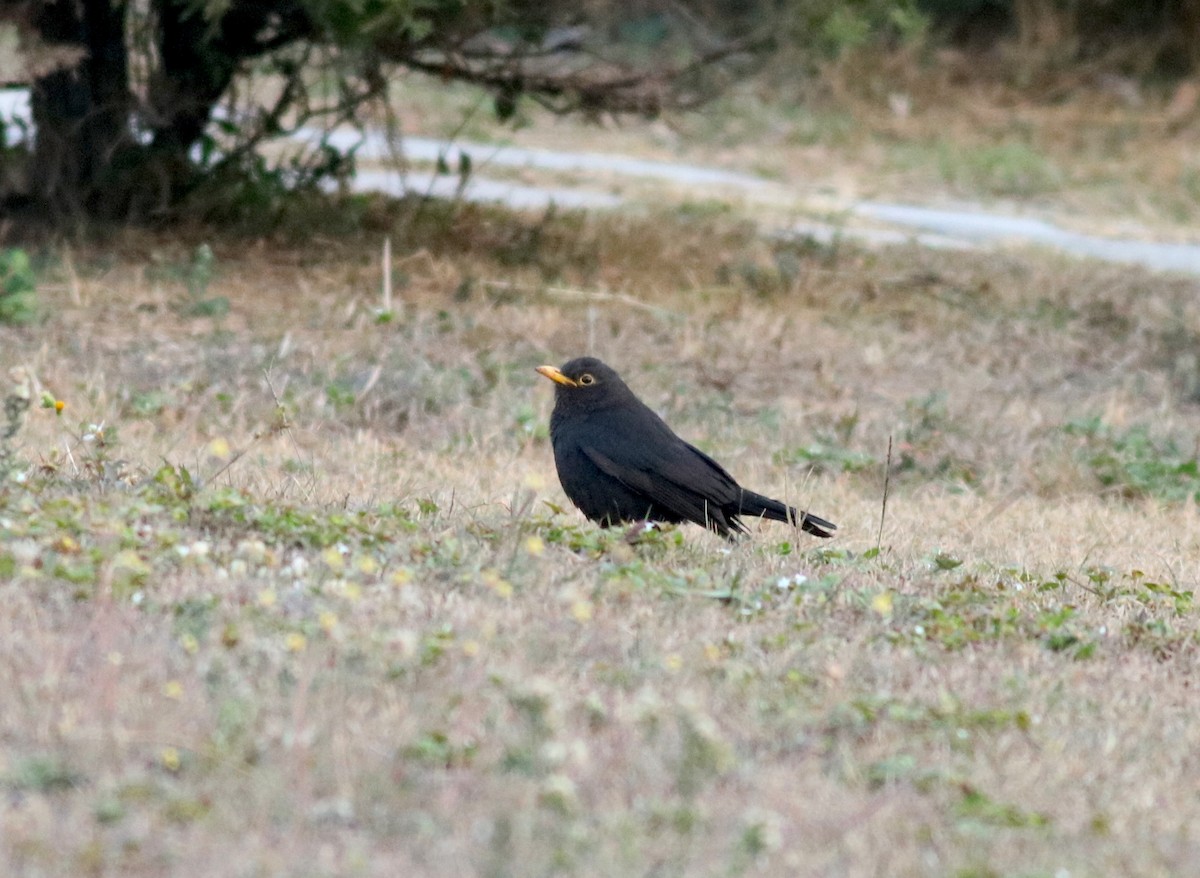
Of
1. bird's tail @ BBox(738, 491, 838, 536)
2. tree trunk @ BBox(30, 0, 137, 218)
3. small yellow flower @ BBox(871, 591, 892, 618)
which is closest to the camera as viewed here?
small yellow flower @ BBox(871, 591, 892, 618)

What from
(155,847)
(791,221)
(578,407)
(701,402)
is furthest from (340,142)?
(155,847)

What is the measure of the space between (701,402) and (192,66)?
409 centimetres

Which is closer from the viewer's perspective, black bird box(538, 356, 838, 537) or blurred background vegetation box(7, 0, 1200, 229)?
black bird box(538, 356, 838, 537)

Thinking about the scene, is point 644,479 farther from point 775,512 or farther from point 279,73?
point 279,73

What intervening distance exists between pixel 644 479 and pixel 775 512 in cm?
52

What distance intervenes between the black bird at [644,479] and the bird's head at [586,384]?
108 millimetres

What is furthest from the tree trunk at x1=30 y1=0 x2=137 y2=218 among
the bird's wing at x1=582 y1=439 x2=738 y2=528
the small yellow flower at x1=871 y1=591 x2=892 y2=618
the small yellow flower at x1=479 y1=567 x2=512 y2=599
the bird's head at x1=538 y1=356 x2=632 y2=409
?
the small yellow flower at x1=871 y1=591 x2=892 y2=618

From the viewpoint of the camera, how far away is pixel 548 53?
11219mm

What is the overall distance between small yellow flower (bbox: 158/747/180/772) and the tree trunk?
784 centimetres

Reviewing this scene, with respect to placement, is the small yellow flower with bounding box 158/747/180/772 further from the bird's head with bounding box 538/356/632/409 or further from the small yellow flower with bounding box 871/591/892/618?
the bird's head with bounding box 538/356/632/409

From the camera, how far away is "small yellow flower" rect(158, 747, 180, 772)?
3590 millimetres

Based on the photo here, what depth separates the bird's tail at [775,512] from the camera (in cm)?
632

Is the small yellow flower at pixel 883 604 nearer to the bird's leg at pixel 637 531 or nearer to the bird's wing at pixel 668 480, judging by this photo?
the bird's leg at pixel 637 531

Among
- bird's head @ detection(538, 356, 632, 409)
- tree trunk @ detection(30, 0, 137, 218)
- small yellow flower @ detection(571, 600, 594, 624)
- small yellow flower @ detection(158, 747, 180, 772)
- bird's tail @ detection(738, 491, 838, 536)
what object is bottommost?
bird's tail @ detection(738, 491, 838, 536)
